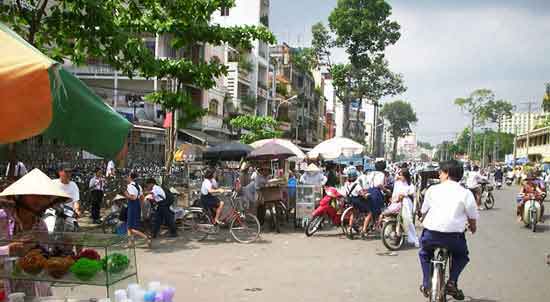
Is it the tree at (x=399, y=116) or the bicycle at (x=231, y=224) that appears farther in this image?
the tree at (x=399, y=116)

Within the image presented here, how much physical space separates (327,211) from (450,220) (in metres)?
6.55

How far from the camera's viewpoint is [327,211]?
12.1 metres

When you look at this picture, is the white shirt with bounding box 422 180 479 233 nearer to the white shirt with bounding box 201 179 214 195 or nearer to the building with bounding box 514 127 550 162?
the white shirt with bounding box 201 179 214 195

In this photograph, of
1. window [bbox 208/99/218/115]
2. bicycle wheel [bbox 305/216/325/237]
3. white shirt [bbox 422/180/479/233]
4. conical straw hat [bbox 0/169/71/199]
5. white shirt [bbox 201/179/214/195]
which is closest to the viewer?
conical straw hat [bbox 0/169/71/199]

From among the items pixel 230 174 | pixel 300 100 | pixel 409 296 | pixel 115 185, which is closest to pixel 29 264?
Result: pixel 409 296

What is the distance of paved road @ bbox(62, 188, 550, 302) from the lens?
687 cm

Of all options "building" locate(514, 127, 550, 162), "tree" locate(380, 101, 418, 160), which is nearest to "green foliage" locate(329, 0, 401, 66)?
"building" locate(514, 127, 550, 162)

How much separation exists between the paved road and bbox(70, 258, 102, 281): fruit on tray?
2709 millimetres

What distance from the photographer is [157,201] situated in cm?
1100

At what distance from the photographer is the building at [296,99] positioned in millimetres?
52688

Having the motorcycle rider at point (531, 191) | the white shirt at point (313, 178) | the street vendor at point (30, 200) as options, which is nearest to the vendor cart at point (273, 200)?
the white shirt at point (313, 178)

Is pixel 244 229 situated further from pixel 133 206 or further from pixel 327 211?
pixel 133 206

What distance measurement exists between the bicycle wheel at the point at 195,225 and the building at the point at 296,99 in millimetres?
34051

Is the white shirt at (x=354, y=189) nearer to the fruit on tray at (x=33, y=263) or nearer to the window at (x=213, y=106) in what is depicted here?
the fruit on tray at (x=33, y=263)
